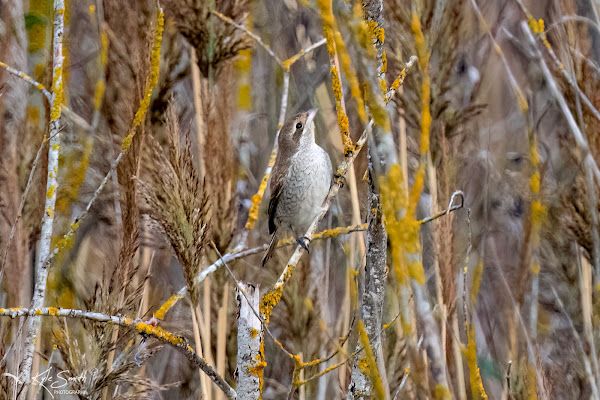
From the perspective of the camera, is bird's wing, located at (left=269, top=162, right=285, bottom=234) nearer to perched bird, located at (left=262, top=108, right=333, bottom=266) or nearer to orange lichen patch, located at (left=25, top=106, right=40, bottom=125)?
perched bird, located at (left=262, top=108, right=333, bottom=266)

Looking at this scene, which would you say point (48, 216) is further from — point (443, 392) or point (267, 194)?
point (267, 194)

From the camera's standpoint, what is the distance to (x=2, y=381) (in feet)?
5.03

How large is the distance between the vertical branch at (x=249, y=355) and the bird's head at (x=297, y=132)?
128cm

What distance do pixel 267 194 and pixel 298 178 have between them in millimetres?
509

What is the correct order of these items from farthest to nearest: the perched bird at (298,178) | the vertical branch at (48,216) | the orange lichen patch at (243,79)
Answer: the orange lichen patch at (243,79), the perched bird at (298,178), the vertical branch at (48,216)

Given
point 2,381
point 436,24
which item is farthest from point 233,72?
point 2,381

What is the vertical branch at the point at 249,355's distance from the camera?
1.18 metres

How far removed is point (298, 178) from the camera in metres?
2.48

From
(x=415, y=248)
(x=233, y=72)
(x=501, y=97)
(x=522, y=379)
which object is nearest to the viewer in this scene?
(x=415, y=248)

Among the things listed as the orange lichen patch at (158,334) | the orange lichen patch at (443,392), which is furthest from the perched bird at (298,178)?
the orange lichen patch at (443,392)

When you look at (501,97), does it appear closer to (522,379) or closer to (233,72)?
(233,72)

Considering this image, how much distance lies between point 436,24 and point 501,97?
104cm

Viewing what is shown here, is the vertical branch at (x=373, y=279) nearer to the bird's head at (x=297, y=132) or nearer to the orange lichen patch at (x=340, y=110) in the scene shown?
the orange lichen patch at (x=340, y=110)

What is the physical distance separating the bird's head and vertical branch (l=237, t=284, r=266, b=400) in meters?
1.28
